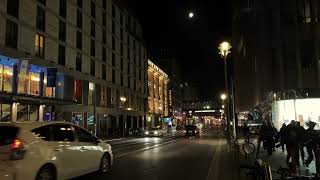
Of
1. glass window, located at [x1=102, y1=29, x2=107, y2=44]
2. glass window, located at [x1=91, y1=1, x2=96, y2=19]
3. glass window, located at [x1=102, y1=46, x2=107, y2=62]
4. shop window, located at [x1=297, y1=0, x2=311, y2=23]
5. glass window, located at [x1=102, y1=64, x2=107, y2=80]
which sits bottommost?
glass window, located at [x1=102, y1=64, x2=107, y2=80]

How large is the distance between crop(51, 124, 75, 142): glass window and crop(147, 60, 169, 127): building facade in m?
83.2

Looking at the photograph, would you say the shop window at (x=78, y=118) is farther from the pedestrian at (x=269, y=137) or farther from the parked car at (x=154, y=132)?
the pedestrian at (x=269, y=137)

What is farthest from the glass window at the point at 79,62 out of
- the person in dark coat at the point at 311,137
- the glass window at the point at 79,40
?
the person in dark coat at the point at 311,137

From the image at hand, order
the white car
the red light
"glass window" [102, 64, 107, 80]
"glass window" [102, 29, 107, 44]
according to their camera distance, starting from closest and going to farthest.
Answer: the white car, the red light, "glass window" [102, 64, 107, 80], "glass window" [102, 29, 107, 44]

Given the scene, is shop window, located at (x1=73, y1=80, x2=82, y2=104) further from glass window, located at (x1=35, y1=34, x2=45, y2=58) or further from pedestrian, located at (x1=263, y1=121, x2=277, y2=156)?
pedestrian, located at (x1=263, y1=121, x2=277, y2=156)

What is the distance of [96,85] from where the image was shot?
58.8 m

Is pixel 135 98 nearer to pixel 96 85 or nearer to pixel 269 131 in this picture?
pixel 96 85

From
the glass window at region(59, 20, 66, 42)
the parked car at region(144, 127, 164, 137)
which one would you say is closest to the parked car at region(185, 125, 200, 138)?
the parked car at region(144, 127, 164, 137)

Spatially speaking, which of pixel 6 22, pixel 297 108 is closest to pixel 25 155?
pixel 297 108

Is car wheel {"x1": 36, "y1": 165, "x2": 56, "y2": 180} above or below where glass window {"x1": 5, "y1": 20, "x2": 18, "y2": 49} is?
below

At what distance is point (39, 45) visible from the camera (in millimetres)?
42375

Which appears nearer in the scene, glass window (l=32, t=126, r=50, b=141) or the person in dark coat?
glass window (l=32, t=126, r=50, b=141)

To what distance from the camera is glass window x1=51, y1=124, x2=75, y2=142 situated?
422 inches

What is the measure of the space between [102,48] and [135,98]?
67.0ft
